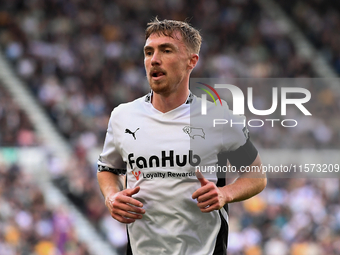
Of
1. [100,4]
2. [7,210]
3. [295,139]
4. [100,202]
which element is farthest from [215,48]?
[7,210]

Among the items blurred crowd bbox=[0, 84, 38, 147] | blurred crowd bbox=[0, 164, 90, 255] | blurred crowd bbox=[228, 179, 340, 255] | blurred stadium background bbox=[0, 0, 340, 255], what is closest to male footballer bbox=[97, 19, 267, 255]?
blurred crowd bbox=[0, 164, 90, 255]

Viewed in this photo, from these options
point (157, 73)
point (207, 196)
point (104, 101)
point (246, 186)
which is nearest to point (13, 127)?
point (104, 101)

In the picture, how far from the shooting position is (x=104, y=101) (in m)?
15.1

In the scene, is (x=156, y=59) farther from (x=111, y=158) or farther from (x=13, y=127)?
(x=13, y=127)

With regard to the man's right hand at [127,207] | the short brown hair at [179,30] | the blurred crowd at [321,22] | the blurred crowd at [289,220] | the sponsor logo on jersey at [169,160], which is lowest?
the blurred crowd at [289,220]

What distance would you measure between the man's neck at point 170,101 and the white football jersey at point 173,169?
0.12 ft

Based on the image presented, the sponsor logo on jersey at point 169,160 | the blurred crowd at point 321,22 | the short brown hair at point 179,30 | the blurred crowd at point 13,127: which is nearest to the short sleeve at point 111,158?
the sponsor logo on jersey at point 169,160

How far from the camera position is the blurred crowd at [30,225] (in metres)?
11.3

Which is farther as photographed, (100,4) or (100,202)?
(100,4)

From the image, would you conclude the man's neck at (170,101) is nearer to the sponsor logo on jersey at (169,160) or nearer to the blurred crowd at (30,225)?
the sponsor logo on jersey at (169,160)

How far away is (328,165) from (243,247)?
3015 mm

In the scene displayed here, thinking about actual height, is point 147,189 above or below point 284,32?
below

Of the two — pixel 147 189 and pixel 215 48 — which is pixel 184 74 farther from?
pixel 215 48

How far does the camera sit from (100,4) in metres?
18.4
